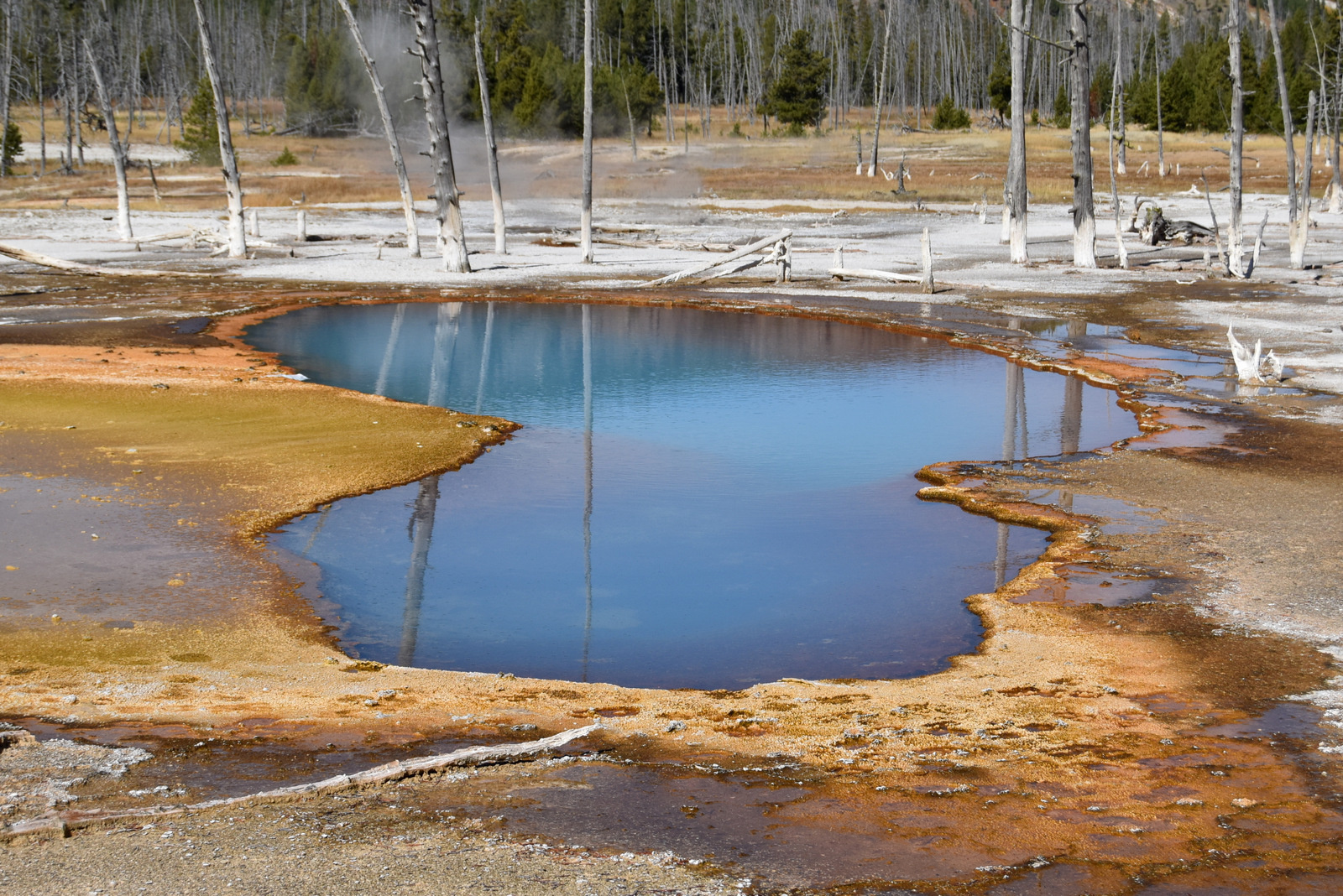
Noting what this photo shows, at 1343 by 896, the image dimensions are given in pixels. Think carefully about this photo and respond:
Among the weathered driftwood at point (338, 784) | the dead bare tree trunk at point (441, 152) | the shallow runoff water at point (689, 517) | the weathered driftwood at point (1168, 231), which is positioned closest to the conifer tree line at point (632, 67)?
the dead bare tree trunk at point (441, 152)

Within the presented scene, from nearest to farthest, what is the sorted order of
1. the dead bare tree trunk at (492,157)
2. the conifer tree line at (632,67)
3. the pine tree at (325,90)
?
the dead bare tree trunk at (492,157) → the conifer tree line at (632,67) → the pine tree at (325,90)

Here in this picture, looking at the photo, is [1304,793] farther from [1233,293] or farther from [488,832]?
[1233,293]

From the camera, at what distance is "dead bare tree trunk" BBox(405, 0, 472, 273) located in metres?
27.6

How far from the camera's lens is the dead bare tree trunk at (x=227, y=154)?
2912 cm

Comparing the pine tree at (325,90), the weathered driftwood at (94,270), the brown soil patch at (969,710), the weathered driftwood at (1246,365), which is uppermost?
the pine tree at (325,90)

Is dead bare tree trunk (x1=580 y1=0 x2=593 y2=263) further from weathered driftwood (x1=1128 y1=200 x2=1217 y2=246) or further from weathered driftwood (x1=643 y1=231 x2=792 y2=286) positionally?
weathered driftwood (x1=1128 y1=200 x2=1217 y2=246)

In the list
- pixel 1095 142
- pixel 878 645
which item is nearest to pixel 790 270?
pixel 878 645

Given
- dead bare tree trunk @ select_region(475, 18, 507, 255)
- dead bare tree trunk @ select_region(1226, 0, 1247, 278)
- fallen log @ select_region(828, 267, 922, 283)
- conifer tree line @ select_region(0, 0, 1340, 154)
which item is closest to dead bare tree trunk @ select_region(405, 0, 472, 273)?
dead bare tree trunk @ select_region(475, 18, 507, 255)

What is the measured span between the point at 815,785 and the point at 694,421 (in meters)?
10.0

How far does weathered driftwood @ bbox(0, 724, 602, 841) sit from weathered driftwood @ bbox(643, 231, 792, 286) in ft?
69.4

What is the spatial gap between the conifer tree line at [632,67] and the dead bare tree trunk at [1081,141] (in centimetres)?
2779

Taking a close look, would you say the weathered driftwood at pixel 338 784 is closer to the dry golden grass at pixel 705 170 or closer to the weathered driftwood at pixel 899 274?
the weathered driftwood at pixel 899 274

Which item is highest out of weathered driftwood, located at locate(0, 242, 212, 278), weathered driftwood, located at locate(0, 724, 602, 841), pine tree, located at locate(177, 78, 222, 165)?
pine tree, located at locate(177, 78, 222, 165)

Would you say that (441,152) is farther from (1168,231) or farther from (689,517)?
(1168,231)
